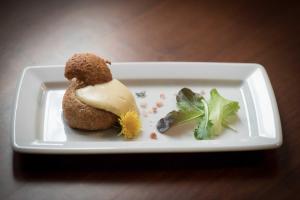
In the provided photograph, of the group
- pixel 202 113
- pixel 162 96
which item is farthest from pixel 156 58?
pixel 202 113

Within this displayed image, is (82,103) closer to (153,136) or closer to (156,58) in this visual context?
(153,136)

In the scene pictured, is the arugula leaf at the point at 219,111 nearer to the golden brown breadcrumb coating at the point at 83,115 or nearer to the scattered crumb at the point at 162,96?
the scattered crumb at the point at 162,96

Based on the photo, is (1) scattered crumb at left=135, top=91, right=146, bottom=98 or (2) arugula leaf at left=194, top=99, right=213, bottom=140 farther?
(1) scattered crumb at left=135, top=91, right=146, bottom=98

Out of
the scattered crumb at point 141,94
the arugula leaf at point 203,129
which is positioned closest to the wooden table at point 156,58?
the arugula leaf at point 203,129

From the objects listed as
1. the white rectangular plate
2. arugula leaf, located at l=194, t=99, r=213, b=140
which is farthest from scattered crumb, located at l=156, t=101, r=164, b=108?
arugula leaf, located at l=194, t=99, r=213, b=140

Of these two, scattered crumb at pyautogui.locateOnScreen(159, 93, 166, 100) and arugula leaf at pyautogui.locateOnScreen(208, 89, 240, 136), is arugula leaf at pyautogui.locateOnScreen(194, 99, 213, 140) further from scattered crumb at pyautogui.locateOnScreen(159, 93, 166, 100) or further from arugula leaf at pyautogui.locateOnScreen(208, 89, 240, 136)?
scattered crumb at pyautogui.locateOnScreen(159, 93, 166, 100)

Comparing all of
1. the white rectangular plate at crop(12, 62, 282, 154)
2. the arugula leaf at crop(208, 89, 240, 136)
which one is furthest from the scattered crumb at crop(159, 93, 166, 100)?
the arugula leaf at crop(208, 89, 240, 136)

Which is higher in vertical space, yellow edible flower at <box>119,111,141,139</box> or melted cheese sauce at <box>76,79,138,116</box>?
melted cheese sauce at <box>76,79,138,116</box>

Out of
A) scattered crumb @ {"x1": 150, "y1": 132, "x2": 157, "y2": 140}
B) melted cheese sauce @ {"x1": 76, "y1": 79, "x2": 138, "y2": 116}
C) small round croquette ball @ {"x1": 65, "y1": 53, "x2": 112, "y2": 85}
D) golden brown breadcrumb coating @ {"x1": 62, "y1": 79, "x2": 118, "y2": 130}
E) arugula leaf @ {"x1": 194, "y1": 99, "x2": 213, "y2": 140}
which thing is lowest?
scattered crumb @ {"x1": 150, "y1": 132, "x2": 157, "y2": 140}

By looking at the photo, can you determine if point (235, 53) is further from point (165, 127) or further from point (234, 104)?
point (165, 127)
